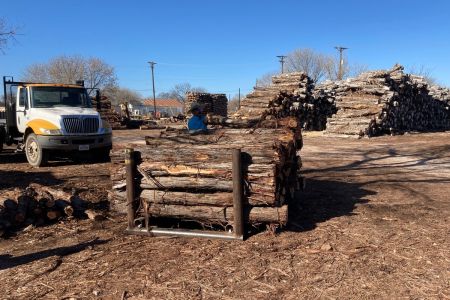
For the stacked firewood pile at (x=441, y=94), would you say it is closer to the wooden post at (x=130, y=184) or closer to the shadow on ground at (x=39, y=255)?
the wooden post at (x=130, y=184)

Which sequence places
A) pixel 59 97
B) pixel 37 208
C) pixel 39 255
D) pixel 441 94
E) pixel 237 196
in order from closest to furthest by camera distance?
1. pixel 39 255
2. pixel 237 196
3. pixel 37 208
4. pixel 59 97
5. pixel 441 94

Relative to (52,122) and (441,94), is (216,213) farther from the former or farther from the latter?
→ (441,94)

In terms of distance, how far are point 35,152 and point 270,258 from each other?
33.0 feet

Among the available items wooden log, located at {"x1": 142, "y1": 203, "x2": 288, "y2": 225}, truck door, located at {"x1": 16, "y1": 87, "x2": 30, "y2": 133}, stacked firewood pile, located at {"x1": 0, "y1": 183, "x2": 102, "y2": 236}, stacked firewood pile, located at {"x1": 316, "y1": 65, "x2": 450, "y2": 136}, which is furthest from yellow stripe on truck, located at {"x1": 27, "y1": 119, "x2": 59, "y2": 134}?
stacked firewood pile, located at {"x1": 316, "y1": 65, "x2": 450, "y2": 136}

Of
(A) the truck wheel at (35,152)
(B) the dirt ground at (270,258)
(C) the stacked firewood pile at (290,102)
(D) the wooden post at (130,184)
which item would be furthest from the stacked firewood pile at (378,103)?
(D) the wooden post at (130,184)

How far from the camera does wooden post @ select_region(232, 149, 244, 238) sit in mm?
5498

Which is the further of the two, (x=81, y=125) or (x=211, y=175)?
(x=81, y=125)

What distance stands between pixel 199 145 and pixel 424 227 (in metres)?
3.43

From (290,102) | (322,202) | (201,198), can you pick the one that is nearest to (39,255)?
(201,198)

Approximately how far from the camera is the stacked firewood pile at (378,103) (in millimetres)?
23719

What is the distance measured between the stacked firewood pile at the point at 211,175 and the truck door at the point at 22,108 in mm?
8389

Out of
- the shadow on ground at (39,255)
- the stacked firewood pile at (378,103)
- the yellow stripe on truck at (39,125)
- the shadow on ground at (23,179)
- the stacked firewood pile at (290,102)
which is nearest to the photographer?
the shadow on ground at (39,255)

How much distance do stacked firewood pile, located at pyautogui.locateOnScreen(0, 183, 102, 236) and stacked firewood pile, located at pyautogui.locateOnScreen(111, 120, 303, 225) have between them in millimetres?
1053

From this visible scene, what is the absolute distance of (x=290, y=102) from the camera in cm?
2430
